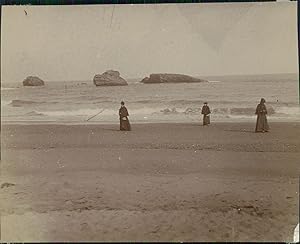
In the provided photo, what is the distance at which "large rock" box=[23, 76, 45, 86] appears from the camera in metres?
1.25

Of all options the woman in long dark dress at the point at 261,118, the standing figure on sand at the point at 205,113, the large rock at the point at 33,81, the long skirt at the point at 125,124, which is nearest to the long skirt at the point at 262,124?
the woman in long dark dress at the point at 261,118

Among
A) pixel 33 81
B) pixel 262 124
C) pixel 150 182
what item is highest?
pixel 33 81

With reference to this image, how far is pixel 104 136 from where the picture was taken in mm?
1256

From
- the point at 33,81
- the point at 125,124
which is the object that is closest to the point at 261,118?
the point at 125,124

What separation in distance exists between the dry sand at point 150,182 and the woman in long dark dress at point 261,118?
0.08ft

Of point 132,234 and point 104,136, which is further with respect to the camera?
point 104,136

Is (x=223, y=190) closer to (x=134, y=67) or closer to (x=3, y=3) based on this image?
(x=134, y=67)

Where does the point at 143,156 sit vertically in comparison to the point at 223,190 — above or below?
above

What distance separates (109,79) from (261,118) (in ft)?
1.79

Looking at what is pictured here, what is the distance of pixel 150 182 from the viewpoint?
1219mm

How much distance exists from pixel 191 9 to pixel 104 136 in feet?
1.77

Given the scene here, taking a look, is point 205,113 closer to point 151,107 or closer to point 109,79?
point 151,107

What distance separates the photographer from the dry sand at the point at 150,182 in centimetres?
116

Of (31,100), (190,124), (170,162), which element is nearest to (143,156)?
(170,162)
